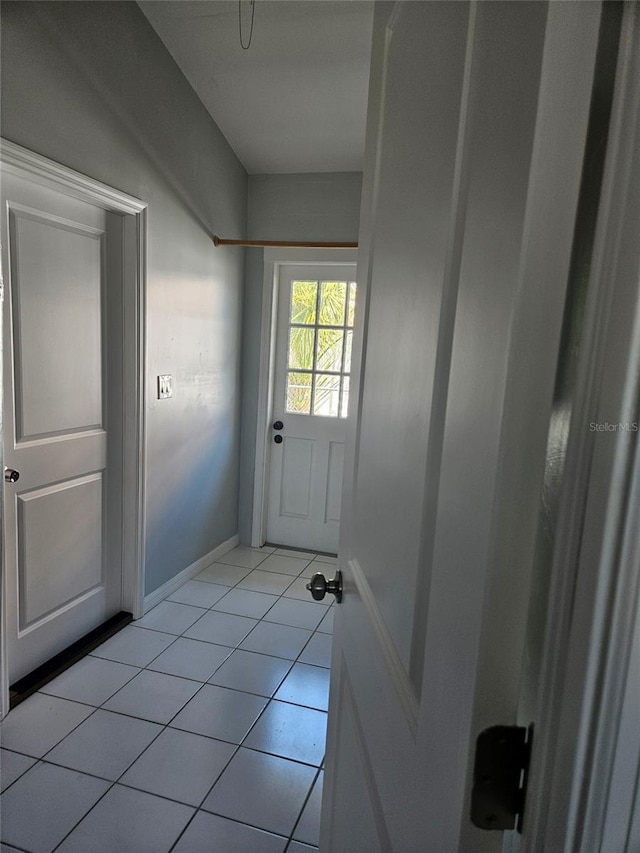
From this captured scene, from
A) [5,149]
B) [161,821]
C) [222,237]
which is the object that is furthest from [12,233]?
[161,821]

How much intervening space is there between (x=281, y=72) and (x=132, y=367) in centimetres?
165

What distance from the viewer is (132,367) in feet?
8.14

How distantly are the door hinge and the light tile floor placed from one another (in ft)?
4.57

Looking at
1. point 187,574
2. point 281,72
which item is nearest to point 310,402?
point 187,574

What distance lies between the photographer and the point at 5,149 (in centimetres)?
172

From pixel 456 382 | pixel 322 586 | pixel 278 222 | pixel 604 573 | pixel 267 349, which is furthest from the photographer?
pixel 267 349

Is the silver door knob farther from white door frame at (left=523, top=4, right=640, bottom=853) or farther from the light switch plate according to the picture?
the light switch plate

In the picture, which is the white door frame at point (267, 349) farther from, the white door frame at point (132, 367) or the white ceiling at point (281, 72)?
the white door frame at point (132, 367)

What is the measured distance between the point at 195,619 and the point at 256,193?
8.76ft

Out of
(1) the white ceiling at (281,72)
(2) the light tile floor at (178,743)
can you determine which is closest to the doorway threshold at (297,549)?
(2) the light tile floor at (178,743)

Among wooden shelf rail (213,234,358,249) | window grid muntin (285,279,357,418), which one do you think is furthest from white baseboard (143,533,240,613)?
wooden shelf rail (213,234,358,249)

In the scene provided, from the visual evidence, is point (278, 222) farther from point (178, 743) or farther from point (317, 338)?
point (178, 743)

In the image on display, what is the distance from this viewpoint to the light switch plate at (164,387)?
106 inches

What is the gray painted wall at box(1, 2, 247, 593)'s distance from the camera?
1882 millimetres
